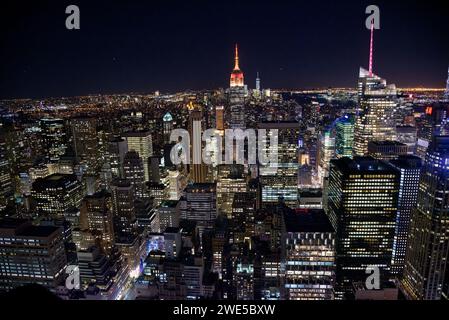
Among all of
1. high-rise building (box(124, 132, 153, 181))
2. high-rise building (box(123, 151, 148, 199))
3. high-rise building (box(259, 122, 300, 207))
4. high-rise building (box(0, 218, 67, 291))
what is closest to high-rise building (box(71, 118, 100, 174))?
high-rise building (box(124, 132, 153, 181))

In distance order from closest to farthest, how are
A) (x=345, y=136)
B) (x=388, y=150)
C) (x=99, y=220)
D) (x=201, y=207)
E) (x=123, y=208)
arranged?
(x=99, y=220) → (x=123, y=208) → (x=201, y=207) → (x=388, y=150) → (x=345, y=136)

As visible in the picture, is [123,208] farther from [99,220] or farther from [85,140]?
[85,140]

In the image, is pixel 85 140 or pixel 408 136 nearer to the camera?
pixel 408 136

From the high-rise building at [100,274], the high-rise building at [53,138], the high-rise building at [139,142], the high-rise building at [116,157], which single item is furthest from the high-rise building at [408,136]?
the high-rise building at [53,138]

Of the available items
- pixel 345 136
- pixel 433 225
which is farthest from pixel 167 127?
pixel 433 225

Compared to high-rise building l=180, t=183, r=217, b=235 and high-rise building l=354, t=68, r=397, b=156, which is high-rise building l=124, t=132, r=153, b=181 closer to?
high-rise building l=180, t=183, r=217, b=235

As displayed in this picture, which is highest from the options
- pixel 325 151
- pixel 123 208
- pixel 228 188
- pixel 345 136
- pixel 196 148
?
pixel 345 136

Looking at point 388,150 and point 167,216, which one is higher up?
point 388,150

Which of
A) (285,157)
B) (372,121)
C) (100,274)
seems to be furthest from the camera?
(372,121)
